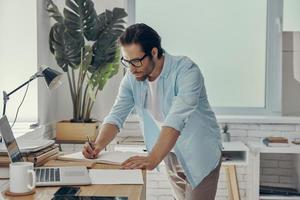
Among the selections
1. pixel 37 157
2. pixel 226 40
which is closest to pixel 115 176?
pixel 37 157

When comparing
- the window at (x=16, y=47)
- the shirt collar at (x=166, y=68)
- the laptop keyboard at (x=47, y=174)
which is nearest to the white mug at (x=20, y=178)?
the laptop keyboard at (x=47, y=174)

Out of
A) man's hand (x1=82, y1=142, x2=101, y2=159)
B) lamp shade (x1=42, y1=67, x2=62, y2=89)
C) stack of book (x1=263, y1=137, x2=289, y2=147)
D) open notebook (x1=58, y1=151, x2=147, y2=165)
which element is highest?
lamp shade (x1=42, y1=67, x2=62, y2=89)

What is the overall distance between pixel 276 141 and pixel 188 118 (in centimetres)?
147

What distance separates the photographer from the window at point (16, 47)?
3.48m

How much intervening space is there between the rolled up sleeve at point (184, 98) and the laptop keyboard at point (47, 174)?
0.54 metres

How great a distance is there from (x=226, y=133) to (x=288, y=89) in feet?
2.16

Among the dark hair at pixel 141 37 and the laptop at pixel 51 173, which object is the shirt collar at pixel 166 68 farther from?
the laptop at pixel 51 173

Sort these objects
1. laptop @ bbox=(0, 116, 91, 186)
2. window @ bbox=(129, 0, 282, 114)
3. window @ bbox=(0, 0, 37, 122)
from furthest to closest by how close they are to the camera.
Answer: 1. window @ bbox=(129, 0, 282, 114)
2. window @ bbox=(0, 0, 37, 122)
3. laptop @ bbox=(0, 116, 91, 186)

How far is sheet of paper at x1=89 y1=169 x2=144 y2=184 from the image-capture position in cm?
191

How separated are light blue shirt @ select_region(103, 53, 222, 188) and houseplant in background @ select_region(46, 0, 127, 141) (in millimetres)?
1153

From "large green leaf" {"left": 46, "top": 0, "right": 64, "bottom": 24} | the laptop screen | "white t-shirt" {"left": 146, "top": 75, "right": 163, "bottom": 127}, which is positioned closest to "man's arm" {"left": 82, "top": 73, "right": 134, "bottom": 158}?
"white t-shirt" {"left": 146, "top": 75, "right": 163, "bottom": 127}

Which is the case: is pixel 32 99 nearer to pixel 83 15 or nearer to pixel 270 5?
pixel 83 15

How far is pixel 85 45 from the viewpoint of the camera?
3.69 m

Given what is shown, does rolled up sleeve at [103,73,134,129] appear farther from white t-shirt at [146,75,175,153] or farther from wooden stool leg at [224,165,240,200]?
wooden stool leg at [224,165,240,200]
